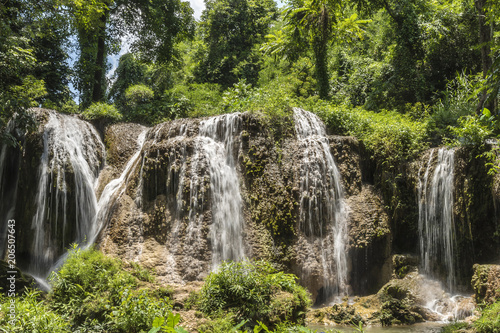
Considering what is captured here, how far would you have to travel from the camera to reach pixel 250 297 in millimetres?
6184

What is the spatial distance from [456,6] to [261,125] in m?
11.9

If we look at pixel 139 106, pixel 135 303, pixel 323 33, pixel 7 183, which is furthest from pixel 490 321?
pixel 139 106

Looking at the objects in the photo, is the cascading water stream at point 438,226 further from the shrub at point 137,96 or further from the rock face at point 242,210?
the shrub at point 137,96

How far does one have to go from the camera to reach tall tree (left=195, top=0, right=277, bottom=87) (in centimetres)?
2414

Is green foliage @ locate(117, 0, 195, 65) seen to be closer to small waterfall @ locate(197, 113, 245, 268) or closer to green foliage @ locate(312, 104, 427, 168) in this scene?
small waterfall @ locate(197, 113, 245, 268)

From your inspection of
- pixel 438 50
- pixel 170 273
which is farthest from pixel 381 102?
pixel 170 273

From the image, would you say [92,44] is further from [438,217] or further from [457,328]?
[457,328]

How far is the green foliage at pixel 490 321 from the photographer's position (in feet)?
21.4

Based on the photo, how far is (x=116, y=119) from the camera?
14.8m

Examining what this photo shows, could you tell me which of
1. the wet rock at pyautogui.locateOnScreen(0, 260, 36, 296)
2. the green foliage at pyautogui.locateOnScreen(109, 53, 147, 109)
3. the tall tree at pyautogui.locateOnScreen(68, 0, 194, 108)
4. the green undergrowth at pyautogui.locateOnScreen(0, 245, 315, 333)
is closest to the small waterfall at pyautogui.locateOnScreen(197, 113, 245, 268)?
the green undergrowth at pyautogui.locateOnScreen(0, 245, 315, 333)

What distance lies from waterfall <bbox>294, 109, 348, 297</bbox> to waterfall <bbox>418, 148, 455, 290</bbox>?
2146 millimetres

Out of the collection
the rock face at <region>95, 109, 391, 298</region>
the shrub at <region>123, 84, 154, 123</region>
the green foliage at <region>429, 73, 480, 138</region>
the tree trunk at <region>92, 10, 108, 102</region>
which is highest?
the tree trunk at <region>92, 10, 108, 102</region>

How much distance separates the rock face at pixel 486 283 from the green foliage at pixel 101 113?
12.9m

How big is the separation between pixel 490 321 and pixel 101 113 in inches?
539
